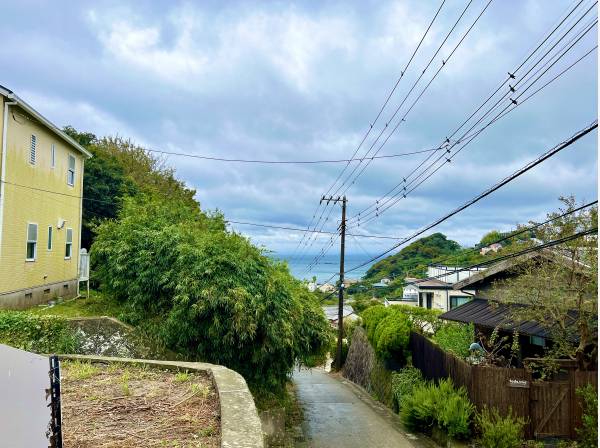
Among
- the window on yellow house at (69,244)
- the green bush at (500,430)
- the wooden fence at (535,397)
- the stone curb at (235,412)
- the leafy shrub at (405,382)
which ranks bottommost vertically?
the leafy shrub at (405,382)

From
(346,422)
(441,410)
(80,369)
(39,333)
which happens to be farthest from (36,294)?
(441,410)

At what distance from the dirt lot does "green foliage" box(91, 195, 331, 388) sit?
448 centimetres

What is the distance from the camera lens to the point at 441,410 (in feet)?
36.6

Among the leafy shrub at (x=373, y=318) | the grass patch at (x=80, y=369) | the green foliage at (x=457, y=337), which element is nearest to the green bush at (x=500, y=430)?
the green foliage at (x=457, y=337)

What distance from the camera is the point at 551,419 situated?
10.1 metres

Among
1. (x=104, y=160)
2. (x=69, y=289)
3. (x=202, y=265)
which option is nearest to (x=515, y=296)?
(x=202, y=265)

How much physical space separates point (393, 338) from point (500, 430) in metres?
7.72

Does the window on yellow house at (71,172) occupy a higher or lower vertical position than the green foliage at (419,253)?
higher

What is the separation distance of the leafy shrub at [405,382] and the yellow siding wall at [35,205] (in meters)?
12.4

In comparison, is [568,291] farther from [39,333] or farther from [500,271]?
[39,333]

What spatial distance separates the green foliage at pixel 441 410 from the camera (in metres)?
10.6

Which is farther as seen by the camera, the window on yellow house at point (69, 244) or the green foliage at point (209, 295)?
the window on yellow house at point (69, 244)

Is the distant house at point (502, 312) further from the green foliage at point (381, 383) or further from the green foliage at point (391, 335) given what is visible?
the green foliage at point (381, 383)

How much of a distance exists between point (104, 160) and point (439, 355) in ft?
68.4
